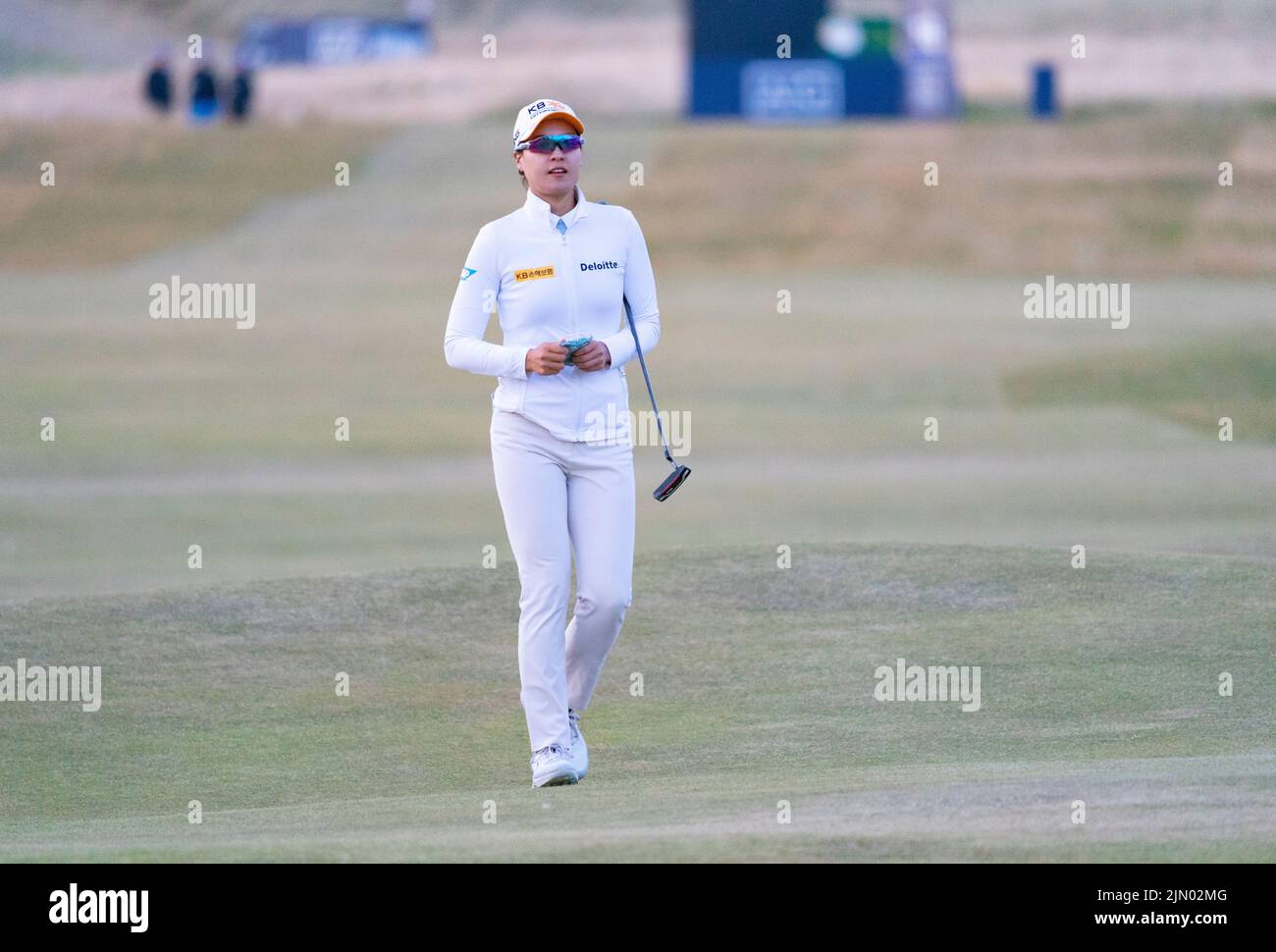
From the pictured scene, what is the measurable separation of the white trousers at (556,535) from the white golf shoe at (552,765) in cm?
Result: 3

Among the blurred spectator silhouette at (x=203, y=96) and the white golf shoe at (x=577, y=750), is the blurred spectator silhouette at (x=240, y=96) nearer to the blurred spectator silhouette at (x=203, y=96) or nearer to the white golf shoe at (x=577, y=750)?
the blurred spectator silhouette at (x=203, y=96)

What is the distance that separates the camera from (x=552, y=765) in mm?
6273

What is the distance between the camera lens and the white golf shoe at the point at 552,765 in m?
6.27

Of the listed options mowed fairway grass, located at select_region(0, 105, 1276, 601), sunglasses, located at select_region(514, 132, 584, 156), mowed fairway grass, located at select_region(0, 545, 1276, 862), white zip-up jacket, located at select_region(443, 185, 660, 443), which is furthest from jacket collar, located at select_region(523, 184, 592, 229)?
mowed fairway grass, located at select_region(0, 105, 1276, 601)

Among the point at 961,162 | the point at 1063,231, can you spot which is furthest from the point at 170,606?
the point at 961,162

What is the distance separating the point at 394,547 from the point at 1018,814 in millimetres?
9437

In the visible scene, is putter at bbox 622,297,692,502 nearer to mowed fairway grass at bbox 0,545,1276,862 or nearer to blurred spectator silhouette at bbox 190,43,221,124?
mowed fairway grass at bbox 0,545,1276,862

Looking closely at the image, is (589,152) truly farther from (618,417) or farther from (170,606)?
(618,417)

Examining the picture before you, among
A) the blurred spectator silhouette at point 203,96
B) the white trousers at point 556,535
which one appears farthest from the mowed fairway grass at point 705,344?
the white trousers at point 556,535

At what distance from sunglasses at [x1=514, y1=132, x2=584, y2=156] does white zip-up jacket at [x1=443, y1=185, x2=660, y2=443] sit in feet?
0.50

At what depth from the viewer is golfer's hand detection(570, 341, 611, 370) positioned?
19.9 ft

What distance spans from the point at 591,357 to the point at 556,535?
1.79 feet

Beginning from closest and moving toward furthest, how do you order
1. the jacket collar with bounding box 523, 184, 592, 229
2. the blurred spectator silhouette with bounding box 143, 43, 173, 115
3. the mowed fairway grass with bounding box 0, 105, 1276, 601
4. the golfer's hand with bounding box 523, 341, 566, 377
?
1. the golfer's hand with bounding box 523, 341, 566, 377
2. the jacket collar with bounding box 523, 184, 592, 229
3. the mowed fairway grass with bounding box 0, 105, 1276, 601
4. the blurred spectator silhouette with bounding box 143, 43, 173, 115

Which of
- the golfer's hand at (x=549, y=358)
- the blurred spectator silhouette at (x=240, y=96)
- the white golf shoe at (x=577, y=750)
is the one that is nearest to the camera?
the golfer's hand at (x=549, y=358)
